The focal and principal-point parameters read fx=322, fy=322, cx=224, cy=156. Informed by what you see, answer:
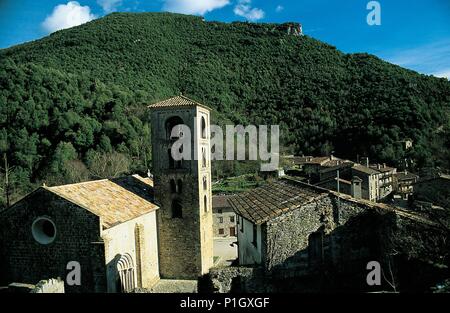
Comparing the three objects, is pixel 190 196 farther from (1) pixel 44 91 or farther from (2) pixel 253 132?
(2) pixel 253 132

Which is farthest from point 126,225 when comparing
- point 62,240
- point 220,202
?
point 220,202

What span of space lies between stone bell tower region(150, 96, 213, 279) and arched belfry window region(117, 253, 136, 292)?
3472 millimetres

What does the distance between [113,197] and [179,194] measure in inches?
157

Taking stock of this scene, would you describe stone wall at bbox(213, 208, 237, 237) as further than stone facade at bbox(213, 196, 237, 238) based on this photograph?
Yes

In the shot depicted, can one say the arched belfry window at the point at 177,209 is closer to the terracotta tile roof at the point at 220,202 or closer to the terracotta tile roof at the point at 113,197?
the terracotta tile roof at the point at 113,197

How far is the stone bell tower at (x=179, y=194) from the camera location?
59.4ft

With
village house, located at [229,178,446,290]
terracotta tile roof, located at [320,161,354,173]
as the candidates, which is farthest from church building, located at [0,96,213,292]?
terracotta tile roof, located at [320,161,354,173]

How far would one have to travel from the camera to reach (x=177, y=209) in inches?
731

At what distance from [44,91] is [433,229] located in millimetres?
49221

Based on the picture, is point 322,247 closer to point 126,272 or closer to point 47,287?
point 47,287

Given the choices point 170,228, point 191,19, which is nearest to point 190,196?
point 170,228

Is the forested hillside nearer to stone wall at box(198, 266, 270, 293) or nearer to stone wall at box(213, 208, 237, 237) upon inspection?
stone wall at box(213, 208, 237, 237)

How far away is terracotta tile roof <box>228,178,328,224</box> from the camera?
9289 mm

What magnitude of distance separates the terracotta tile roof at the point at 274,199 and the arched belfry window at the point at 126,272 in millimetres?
5379
